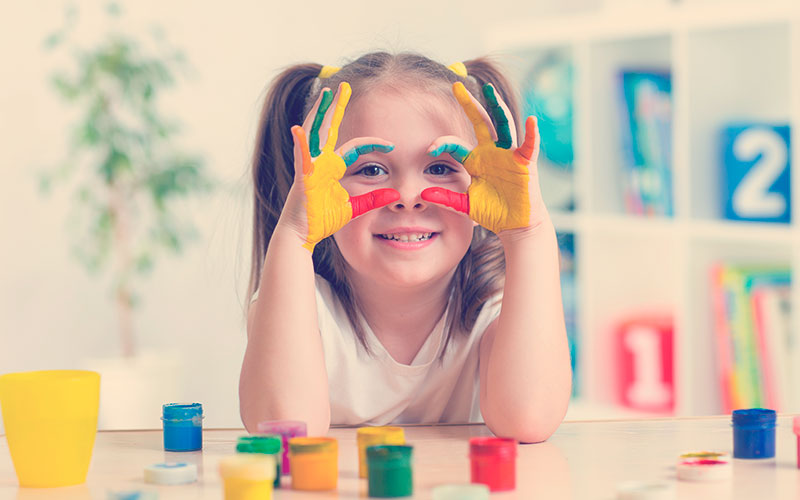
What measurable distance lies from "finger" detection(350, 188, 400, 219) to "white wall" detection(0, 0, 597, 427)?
1.83 meters

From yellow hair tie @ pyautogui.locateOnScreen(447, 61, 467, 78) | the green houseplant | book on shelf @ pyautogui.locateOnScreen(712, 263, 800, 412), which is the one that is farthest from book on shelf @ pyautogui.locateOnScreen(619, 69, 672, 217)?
yellow hair tie @ pyautogui.locateOnScreen(447, 61, 467, 78)

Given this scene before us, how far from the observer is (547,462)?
27.5 inches

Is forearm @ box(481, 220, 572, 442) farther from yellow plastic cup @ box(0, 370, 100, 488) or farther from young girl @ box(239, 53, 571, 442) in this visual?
yellow plastic cup @ box(0, 370, 100, 488)

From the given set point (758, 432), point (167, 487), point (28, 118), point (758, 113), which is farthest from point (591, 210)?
point (167, 487)

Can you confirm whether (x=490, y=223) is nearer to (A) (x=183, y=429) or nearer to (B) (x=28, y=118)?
(A) (x=183, y=429)

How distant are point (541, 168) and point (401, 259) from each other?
5.90 ft

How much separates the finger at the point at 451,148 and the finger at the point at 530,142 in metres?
0.08

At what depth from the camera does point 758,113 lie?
2189mm

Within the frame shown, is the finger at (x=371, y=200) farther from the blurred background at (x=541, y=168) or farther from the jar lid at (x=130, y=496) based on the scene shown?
the blurred background at (x=541, y=168)

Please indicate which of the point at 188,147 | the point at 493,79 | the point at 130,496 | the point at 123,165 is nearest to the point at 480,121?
the point at 493,79

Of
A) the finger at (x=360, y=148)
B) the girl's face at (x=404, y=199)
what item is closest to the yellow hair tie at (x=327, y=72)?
the girl's face at (x=404, y=199)

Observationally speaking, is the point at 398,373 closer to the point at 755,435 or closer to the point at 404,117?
the point at 404,117

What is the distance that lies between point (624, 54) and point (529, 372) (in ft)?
5.75

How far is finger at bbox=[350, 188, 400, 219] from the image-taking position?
0.89 metres
